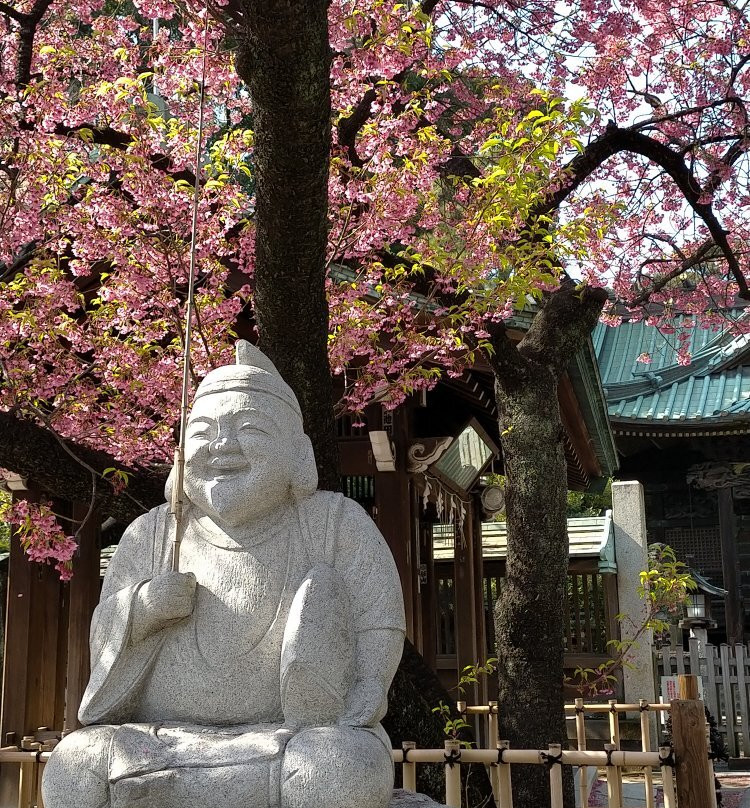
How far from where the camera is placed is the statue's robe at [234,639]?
10.8 ft

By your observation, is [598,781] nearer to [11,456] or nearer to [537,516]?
[537,516]

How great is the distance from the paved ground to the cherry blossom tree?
3729 millimetres

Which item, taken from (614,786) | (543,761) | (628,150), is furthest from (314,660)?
(628,150)

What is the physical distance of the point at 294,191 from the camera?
4645 millimetres

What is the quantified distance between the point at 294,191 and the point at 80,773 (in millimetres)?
2693

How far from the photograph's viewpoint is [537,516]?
6074 mm

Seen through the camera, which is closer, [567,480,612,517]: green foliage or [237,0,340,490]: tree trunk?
[237,0,340,490]: tree trunk

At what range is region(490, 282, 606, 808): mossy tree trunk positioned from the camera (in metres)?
5.73

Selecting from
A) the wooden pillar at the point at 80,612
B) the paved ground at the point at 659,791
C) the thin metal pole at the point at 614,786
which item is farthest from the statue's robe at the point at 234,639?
the paved ground at the point at 659,791

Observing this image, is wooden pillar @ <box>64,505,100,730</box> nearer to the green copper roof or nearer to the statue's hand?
the statue's hand

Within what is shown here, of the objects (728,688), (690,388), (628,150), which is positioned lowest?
(728,688)

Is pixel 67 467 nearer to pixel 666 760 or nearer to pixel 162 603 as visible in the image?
pixel 162 603

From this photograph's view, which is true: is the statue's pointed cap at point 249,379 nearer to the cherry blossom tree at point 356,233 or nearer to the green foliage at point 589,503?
the cherry blossom tree at point 356,233

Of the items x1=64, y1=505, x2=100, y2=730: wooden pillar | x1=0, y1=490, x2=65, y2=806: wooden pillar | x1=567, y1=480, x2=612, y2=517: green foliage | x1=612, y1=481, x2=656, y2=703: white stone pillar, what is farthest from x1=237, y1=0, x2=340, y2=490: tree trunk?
x1=567, y1=480, x2=612, y2=517: green foliage
